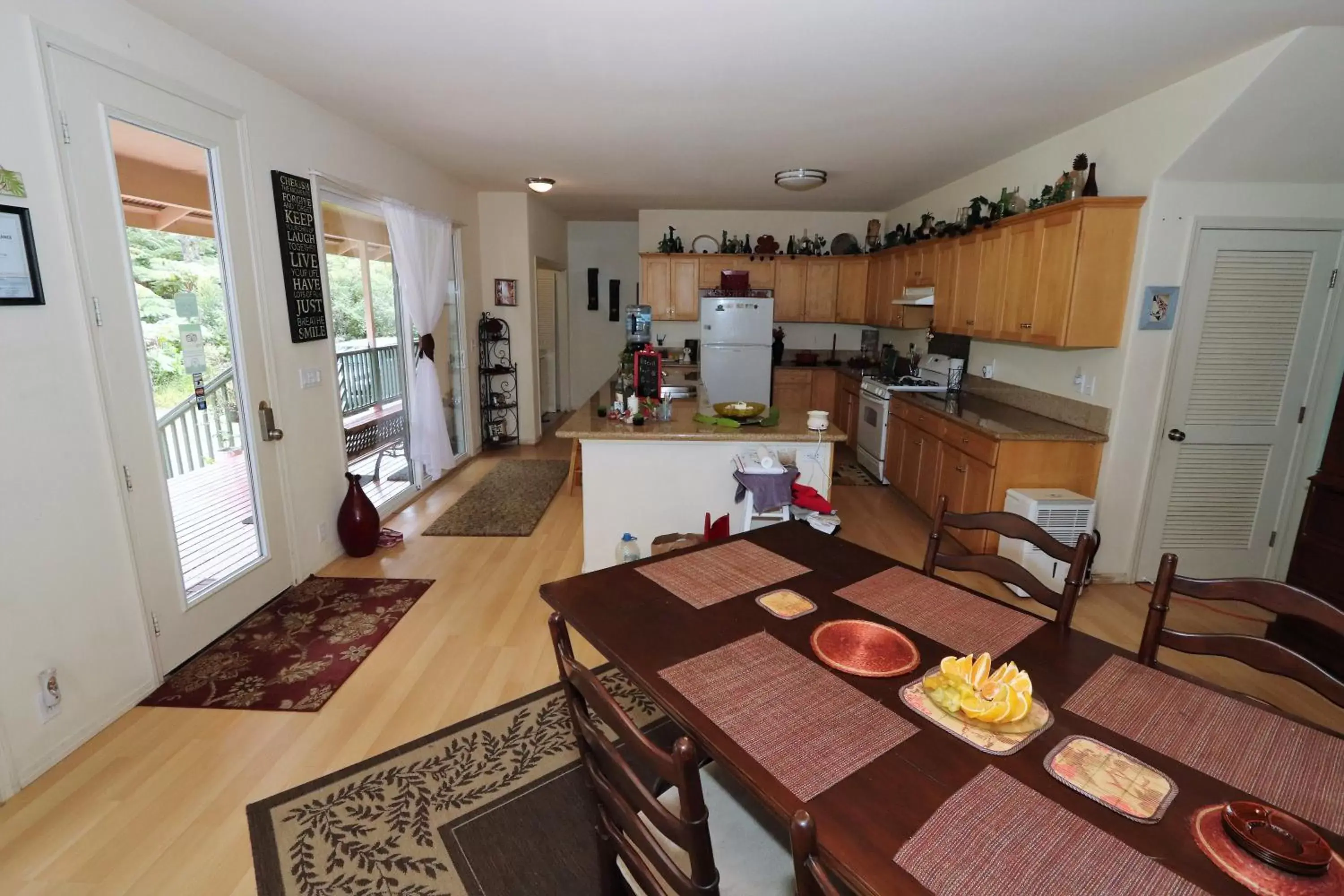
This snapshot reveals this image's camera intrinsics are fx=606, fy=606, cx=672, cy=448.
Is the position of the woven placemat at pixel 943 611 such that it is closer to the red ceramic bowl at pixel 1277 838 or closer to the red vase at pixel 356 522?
the red ceramic bowl at pixel 1277 838

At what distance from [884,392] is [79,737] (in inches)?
205

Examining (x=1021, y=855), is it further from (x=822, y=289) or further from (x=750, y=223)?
(x=750, y=223)

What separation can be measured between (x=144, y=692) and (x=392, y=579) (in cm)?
121

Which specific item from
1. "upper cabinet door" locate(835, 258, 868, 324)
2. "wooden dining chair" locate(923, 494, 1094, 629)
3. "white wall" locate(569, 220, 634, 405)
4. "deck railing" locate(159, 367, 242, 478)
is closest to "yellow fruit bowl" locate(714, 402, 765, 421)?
"wooden dining chair" locate(923, 494, 1094, 629)

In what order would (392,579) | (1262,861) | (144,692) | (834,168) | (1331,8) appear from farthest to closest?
(834,168) < (392,579) < (144,692) < (1331,8) < (1262,861)

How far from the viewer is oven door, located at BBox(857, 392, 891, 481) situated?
5.29 metres

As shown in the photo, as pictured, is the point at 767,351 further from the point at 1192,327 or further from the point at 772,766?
the point at 772,766

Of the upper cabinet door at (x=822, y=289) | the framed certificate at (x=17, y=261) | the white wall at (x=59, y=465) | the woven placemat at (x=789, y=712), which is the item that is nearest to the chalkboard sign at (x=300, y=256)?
the white wall at (x=59, y=465)

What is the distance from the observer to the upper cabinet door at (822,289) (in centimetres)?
670

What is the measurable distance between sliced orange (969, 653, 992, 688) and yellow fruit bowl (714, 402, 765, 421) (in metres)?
2.19

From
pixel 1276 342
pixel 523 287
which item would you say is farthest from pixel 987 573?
pixel 523 287

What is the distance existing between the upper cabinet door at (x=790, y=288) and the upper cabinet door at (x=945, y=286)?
1842 mm

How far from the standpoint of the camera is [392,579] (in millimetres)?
3492

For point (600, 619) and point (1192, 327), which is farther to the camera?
point (1192, 327)
